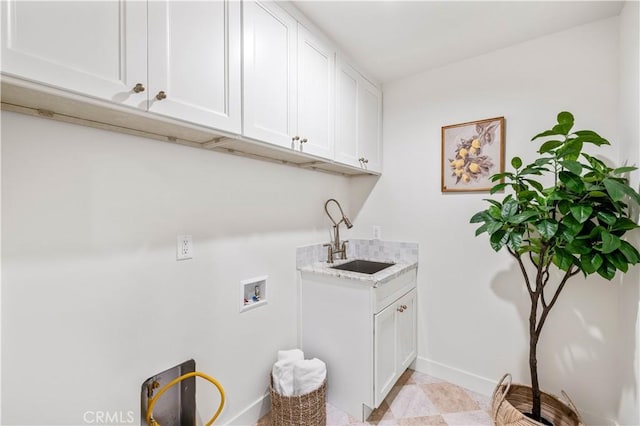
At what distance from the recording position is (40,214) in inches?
38.3

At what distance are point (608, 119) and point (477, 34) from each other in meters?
0.89

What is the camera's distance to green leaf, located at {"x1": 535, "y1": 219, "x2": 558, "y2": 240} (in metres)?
1.31

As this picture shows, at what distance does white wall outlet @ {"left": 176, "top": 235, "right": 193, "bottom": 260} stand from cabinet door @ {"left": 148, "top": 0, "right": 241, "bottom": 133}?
1.86 feet

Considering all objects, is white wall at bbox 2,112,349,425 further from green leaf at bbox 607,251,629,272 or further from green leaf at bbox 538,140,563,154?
green leaf at bbox 607,251,629,272

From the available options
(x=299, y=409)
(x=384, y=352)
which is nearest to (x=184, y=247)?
(x=299, y=409)

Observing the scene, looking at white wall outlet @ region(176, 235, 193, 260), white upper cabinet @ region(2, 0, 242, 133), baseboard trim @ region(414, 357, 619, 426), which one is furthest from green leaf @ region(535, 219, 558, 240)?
white wall outlet @ region(176, 235, 193, 260)

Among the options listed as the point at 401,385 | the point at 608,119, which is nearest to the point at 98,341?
the point at 401,385

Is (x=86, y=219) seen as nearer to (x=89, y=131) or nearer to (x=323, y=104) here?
(x=89, y=131)

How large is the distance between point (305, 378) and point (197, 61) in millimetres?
1632

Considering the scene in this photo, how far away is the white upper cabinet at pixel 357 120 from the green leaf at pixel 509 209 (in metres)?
0.98

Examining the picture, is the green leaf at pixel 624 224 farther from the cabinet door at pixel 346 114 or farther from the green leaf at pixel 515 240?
the cabinet door at pixel 346 114

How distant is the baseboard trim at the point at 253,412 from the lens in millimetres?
1599

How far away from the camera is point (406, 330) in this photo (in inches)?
82.3

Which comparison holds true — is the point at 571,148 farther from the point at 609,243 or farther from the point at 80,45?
the point at 80,45
